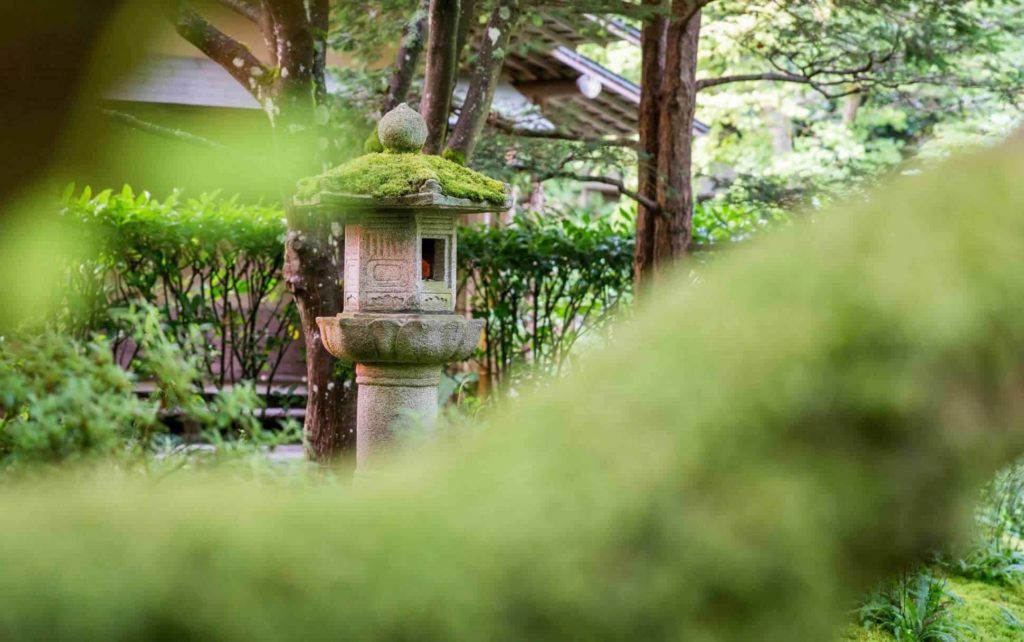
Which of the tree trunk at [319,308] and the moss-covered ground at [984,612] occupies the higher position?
the tree trunk at [319,308]

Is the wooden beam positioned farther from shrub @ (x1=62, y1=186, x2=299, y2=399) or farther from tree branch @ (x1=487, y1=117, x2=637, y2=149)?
shrub @ (x1=62, y1=186, x2=299, y2=399)

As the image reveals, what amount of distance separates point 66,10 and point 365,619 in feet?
1.63

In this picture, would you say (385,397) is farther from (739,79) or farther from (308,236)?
(739,79)

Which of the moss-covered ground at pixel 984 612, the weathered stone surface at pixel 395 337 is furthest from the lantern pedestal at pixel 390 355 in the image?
the moss-covered ground at pixel 984 612

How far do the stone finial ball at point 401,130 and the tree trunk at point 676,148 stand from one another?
2.95 meters

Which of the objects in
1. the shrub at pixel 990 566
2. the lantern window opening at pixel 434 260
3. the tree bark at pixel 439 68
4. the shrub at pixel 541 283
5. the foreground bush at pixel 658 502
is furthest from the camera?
the shrub at pixel 541 283

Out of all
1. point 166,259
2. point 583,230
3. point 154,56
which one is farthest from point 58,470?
point 583,230

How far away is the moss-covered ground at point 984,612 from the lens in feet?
18.5

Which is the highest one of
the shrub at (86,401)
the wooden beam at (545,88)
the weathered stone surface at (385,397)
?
the wooden beam at (545,88)

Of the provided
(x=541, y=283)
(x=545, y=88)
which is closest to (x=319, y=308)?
(x=541, y=283)

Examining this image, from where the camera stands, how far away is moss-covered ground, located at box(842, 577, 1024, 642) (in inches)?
221

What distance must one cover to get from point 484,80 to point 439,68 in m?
0.43

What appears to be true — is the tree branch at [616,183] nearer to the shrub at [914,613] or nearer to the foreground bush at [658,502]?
the shrub at [914,613]

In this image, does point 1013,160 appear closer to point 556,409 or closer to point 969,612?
point 556,409
